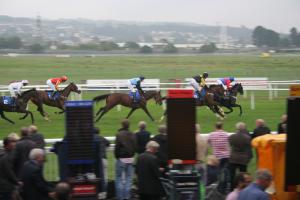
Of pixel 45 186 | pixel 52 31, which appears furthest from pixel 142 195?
pixel 52 31

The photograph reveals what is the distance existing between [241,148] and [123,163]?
1411 millimetres

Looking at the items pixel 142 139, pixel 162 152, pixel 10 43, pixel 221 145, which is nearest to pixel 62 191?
pixel 162 152

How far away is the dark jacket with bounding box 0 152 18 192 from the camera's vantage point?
582 centimetres

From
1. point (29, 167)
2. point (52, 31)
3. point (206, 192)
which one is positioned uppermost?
point (52, 31)

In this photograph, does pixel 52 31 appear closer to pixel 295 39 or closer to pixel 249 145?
pixel 295 39

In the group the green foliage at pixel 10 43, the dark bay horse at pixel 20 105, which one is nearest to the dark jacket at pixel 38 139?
the dark bay horse at pixel 20 105

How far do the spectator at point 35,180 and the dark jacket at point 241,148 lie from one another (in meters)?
2.45

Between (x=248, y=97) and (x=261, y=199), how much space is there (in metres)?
16.8

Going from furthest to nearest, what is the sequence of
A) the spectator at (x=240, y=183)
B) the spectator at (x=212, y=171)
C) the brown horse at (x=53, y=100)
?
the brown horse at (x=53, y=100)
the spectator at (x=212, y=171)
the spectator at (x=240, y=183)

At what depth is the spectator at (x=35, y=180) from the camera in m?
5.41

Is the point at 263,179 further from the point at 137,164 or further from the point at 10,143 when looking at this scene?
the point at 10,143

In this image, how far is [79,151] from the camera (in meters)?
5.94

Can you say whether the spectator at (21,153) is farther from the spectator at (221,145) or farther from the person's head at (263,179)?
the person's head at (263,179)

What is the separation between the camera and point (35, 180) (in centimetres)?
542
